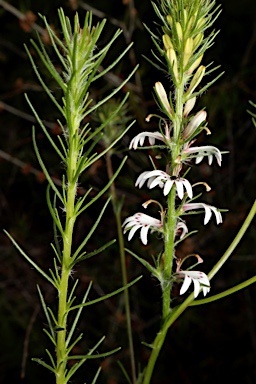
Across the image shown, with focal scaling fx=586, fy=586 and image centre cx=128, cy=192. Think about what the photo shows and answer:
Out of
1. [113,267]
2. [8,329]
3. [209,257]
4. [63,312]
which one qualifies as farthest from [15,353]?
[63,312]

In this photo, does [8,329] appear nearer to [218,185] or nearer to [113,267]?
[113,267]

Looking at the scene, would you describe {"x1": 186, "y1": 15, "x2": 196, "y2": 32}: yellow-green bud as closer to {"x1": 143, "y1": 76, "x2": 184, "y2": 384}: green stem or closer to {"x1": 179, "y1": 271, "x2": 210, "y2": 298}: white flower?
{"x1": 143, "y1": 76, "x2": 184, "y2": 384}: green stem

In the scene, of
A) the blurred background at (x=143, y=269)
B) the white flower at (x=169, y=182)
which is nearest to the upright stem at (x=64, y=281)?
the white flower at (x=169, y=182)

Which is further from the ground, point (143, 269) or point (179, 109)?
point (179, 109)

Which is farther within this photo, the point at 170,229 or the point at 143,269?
the point at 143,269

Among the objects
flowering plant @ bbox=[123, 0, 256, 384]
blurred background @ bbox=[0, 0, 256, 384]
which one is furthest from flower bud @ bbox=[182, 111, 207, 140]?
blurred background @ bbox=[0, 0, 256, 384]

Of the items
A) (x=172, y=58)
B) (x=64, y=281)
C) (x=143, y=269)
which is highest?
(x=172, y=58)

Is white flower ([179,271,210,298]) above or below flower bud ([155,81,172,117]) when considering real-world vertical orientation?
below

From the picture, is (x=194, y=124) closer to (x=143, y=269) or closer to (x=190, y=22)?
(x=190, y=22)

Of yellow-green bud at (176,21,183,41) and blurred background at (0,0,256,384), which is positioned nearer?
yellow-green bud at (176,21,183,41)

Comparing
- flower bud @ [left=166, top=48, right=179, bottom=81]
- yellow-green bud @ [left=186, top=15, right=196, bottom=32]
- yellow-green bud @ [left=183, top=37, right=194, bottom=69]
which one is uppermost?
yellow-green bud @ [left=186, top=15, right=196, bottom=32]

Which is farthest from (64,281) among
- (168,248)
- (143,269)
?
(143,269)
